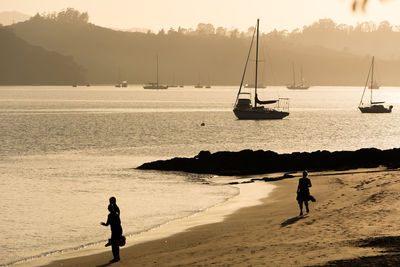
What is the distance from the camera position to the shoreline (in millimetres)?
24547

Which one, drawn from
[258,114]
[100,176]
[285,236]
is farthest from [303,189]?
[258,114]

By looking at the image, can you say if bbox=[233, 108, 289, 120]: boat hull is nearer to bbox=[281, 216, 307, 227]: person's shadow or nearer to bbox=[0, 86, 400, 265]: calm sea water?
bbox=[0, 86, 400, 265]: calm sea water

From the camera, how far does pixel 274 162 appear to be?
53281mm

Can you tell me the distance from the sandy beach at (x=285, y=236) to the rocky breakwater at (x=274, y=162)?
17.4m

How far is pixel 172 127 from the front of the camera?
129m

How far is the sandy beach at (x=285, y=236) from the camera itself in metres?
19.3

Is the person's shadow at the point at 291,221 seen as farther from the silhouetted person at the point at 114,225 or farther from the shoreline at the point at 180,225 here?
the silhouetted person at the point at 114,225

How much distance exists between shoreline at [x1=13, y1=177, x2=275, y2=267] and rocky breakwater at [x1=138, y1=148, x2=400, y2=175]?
333 inches

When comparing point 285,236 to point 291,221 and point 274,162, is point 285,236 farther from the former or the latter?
point 274,162

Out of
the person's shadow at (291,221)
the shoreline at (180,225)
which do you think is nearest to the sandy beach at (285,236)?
the person's shadow at (291,221)

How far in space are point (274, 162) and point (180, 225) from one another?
23.8 m

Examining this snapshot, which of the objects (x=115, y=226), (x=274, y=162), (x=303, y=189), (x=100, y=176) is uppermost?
(x=303, y=189)

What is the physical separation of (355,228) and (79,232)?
42.6 ft

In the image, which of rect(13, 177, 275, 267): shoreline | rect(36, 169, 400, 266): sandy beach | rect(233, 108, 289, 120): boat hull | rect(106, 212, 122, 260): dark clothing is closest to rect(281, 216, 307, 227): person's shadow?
rect(36, 169, 400, 266): sandy beach
